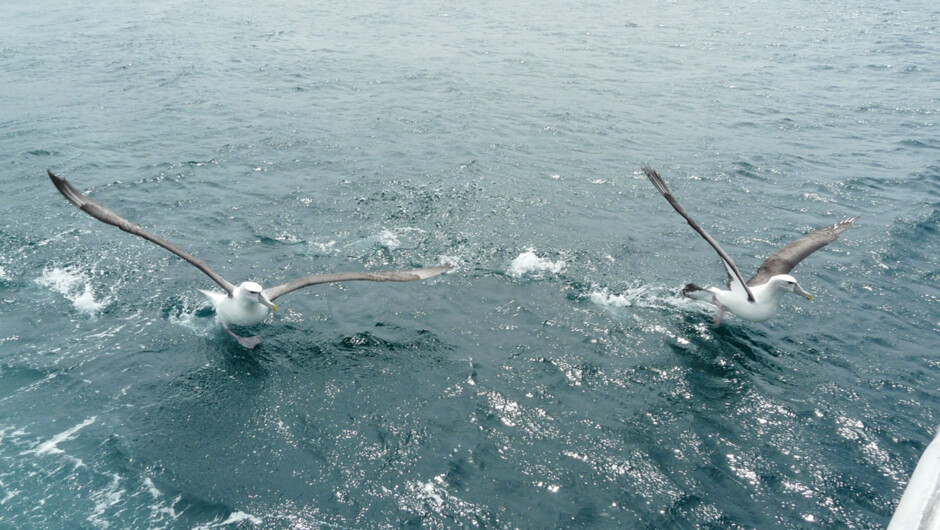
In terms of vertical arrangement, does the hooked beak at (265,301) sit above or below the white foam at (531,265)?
above

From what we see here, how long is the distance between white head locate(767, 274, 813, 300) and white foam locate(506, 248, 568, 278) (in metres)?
5.35

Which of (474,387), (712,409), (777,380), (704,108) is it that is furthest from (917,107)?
(474,387)

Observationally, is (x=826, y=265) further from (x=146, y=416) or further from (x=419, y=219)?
(x=146, y=416)

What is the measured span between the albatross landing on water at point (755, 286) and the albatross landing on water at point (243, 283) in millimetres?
6411

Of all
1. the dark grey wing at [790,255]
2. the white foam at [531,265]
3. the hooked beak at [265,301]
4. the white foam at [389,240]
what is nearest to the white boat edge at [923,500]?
the dark grey wing at [790,255]

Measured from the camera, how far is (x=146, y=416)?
42.1 ft

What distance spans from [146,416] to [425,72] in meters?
27.0

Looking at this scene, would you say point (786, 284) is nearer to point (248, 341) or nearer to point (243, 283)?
point (243, 283)

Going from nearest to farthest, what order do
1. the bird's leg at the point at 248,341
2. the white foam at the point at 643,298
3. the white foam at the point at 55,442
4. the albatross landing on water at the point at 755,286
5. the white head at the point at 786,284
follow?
the white foam at the point at 55,442
the albatross landing on water at the point at 755,286
the white head at the point at 786,284
the bird's leg at the point at 248,341
the white foam at the point at 643,298

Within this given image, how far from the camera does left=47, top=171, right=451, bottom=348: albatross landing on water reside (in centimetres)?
1372

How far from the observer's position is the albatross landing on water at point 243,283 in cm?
1372

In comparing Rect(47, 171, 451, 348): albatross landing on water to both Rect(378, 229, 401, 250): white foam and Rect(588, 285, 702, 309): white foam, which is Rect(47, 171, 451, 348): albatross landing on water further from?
Rect(588, 285, 702, 309): white foam

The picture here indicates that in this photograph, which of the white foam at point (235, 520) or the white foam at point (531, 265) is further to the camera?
the white foam at point (531, 265)

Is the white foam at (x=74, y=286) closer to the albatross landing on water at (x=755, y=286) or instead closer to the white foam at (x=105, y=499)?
the white foam at (x=105, y=499)
